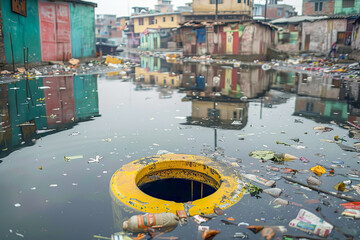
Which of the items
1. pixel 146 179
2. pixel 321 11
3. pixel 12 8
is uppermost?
pixel 321 11

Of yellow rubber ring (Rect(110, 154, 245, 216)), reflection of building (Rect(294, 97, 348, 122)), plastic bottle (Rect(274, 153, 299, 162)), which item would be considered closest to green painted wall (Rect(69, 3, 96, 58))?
reflection of building (Rect(294, 97, 348, 122))

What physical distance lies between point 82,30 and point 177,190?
17127mm

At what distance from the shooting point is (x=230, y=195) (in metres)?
2.46

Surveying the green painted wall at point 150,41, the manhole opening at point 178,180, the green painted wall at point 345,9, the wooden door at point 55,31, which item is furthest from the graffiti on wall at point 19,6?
the green painted wall at point 345,9

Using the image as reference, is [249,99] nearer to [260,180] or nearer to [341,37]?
[260,180]

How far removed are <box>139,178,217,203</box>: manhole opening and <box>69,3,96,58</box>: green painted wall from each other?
15.8 m

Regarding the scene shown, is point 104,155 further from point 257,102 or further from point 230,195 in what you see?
point 257,102

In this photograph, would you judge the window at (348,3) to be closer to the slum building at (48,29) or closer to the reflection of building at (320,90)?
the slum building at (48,29)

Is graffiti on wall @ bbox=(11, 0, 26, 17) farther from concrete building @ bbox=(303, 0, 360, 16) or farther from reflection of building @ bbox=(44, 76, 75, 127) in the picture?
concrete building @ bbox=(303, 0, 360, 16)

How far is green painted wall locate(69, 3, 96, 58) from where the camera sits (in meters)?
17.0

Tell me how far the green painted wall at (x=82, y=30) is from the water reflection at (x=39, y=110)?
30.7ft

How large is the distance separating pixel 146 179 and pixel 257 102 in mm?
4302

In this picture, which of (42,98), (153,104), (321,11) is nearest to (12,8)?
(42,98)

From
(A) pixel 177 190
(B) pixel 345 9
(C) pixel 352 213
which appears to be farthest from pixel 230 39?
(C) pixel 352 213
